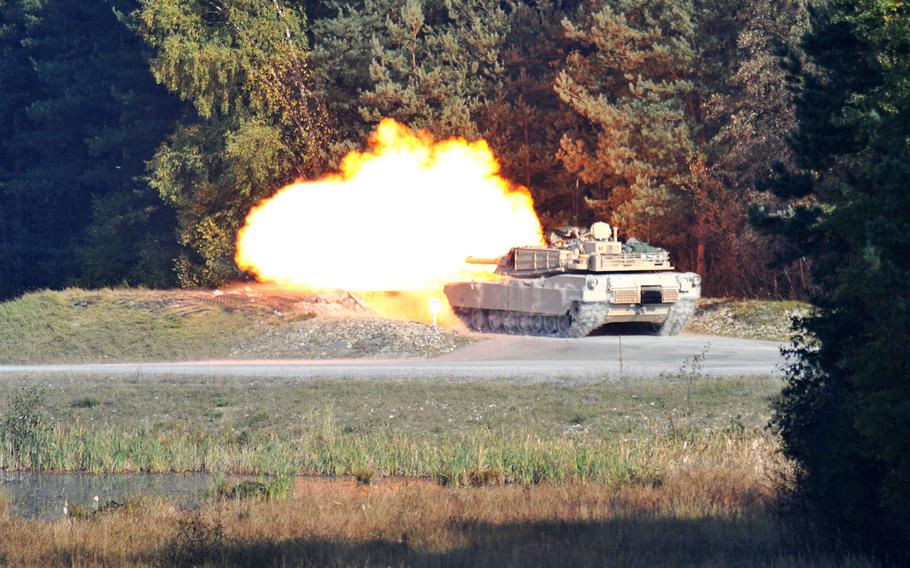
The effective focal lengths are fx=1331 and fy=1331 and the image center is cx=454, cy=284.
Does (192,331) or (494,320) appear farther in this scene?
(494,320)

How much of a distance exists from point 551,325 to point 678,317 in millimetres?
3766

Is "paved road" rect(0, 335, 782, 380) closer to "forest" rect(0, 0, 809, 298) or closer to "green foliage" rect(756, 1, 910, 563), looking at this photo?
"forest" rect(0, 0, 809, 298)

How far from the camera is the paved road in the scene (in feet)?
102

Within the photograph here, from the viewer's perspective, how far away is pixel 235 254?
187 feet

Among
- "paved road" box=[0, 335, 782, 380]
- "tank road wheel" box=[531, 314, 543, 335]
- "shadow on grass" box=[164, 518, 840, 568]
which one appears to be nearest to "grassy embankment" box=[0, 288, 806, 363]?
"paved road" box=[0, 335, 782, 380]

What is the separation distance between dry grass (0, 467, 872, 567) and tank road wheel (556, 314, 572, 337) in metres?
19.5

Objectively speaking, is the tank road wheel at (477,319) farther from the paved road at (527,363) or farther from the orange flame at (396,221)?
the paved road at (527,363)

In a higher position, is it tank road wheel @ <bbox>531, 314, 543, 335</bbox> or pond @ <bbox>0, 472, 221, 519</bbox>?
tank road wheel @ <bbox>531, 314, 543, 335</bbox>

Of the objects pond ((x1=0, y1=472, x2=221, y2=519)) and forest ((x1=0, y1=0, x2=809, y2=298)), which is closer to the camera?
pond ((x1=0, y1=472, x2=221, y2=519))

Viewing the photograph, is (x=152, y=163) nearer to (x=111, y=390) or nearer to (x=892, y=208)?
(x=111, y=390)

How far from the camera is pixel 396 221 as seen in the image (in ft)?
157

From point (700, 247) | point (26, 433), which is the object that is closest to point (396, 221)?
point (700, 247)

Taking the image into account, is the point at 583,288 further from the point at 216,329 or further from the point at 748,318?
the point at 216,329

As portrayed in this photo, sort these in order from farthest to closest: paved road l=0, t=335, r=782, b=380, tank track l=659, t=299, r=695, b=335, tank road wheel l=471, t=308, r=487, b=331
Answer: tank road wheel l=471, t=308, r=487, b=331 → tank track l=659, t=299, r=695, b=335 → paved road l=0, t=335, r=782, b=380
